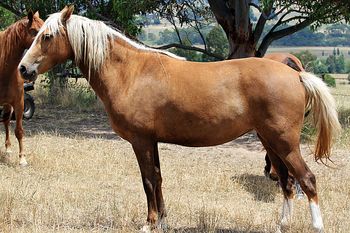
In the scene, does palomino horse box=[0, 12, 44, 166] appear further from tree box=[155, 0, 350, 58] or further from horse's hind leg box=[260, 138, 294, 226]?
tree box=[155, 0, 350, 58]

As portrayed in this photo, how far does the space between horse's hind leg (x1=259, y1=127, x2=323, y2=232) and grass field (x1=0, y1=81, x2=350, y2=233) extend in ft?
1.40

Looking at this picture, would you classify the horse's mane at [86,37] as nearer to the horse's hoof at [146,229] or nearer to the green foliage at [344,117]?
the horse's hoof at [146,229]

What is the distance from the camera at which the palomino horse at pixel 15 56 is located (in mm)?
8055

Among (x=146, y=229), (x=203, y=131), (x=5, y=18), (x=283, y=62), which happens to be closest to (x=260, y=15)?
(x=283, y=62)

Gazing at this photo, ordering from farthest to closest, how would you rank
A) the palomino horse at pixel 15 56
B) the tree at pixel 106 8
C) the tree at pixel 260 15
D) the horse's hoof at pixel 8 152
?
1. the tree at pixel 106 8
2. the tree at pixel 260 15
3. the horse's hoof at pixel 8 152
4. the palomino horse at pixel 15 56

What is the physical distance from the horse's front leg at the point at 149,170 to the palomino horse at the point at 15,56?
11.7 ft

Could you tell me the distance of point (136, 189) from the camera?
7289 millimetres

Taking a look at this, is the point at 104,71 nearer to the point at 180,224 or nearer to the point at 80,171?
the point at 180,224

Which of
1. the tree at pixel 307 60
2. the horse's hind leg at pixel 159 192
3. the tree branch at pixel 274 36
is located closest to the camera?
the horse's hind leg at pixel 159 192

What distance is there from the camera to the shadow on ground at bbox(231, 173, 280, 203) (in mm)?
7160

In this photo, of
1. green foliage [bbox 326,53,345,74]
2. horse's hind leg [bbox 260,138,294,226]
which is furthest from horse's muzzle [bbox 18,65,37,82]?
green foliage [bbox 326,53,345,74]

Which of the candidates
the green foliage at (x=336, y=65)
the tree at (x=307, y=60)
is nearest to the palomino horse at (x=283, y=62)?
the tree at (x=307, y=60)

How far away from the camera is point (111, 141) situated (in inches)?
428

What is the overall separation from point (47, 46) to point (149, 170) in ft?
4.82
